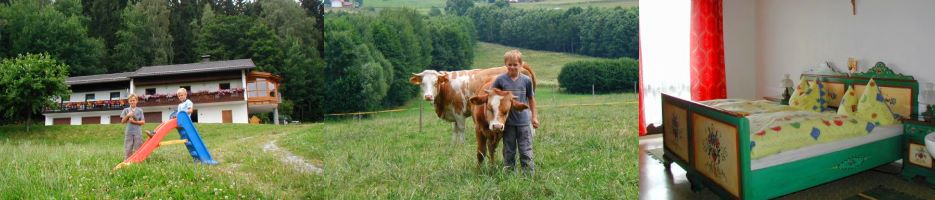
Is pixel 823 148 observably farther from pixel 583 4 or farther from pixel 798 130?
pixel 583 4

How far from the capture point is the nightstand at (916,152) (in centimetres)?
418

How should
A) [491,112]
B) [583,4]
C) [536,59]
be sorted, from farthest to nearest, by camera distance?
[583,4], [536,59], [491,112]

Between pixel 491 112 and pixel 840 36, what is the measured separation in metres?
4.96

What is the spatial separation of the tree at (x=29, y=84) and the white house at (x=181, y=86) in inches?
2.2

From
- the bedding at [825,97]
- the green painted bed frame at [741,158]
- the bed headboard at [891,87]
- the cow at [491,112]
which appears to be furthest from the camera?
the bedding at [825,97]

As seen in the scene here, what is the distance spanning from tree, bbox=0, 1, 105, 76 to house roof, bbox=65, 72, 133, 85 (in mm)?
26

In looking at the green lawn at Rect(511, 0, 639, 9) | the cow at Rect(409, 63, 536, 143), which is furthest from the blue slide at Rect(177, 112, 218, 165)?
the green lawn at Rect(511, 0, 639, 9)

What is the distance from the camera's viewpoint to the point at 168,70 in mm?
3352

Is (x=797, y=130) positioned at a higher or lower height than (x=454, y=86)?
lower

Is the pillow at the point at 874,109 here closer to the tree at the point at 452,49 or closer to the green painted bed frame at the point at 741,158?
the green painted bed frame at the point at 741,158

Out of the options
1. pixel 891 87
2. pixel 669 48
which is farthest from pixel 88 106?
pixel 891 87

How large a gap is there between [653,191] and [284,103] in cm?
272

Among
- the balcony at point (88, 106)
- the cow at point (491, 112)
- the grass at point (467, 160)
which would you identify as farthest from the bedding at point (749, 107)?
the balcony at point (88, 106)

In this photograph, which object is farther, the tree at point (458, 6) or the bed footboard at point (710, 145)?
the bed footboard at point (710, 145)
